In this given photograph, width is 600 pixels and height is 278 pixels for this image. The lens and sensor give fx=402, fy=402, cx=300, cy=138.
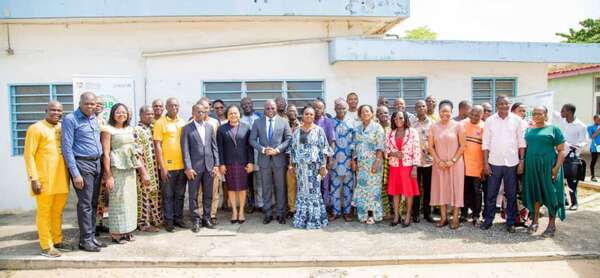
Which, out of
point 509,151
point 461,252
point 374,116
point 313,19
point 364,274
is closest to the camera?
point 364,274

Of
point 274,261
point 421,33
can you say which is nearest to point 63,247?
point 274,261

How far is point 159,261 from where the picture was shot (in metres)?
4.38

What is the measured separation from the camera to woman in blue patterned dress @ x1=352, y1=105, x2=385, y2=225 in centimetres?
536

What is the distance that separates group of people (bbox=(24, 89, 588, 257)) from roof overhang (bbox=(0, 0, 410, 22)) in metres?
1.87

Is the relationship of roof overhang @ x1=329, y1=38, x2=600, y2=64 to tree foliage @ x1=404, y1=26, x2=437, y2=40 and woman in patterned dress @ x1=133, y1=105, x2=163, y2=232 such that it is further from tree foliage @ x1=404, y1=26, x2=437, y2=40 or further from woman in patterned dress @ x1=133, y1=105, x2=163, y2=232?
tree foliage @ x1=404, y1=26, x2=437, y2=40

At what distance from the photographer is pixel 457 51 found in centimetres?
677

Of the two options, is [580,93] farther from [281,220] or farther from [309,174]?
[281,220]

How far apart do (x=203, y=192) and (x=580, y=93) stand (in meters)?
14.4

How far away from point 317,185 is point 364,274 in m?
1.57

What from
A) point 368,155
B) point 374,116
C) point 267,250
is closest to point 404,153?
point 368,155

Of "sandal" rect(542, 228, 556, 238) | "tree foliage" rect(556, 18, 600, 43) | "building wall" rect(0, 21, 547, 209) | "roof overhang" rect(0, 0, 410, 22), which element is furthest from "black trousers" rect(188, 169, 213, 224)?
"tree foliage" rect(556, 18, 600, 43)

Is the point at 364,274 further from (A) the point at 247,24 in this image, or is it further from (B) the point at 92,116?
(A) the point at 247,24

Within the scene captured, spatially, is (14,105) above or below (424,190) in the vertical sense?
above

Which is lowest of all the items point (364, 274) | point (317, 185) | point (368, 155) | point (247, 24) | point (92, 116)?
point (364, 274)
